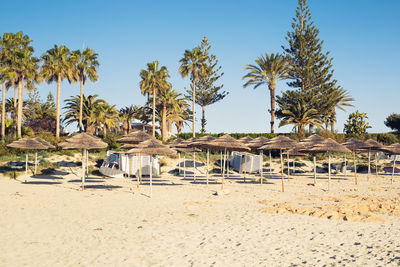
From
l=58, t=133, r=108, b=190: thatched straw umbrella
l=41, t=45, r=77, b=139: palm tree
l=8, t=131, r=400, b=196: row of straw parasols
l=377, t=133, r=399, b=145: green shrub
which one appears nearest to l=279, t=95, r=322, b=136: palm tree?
l=377, t=133, r=399, b=145: green shrub

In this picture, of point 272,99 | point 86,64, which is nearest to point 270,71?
point 272,99

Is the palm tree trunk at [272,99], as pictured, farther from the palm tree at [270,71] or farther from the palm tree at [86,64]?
the palm tree at [86,64]

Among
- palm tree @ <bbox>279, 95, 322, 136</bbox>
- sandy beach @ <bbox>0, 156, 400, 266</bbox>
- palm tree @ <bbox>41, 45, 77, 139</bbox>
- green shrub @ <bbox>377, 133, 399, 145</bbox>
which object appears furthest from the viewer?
palm tree @ <bbox>279, 95, 322, 136</bbox>

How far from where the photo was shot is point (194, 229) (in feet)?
27.0

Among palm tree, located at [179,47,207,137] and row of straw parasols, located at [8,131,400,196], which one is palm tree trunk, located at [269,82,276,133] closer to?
palm tree, located at [179,47,207,137]

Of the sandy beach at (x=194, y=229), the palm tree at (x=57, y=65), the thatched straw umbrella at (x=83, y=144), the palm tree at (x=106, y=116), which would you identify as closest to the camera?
the sandy beach at (x=194, y=229)

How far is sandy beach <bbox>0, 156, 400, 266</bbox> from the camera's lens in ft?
20.1

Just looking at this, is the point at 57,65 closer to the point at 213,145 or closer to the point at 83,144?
the point at 83,144

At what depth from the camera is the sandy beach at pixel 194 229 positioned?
6121 mm

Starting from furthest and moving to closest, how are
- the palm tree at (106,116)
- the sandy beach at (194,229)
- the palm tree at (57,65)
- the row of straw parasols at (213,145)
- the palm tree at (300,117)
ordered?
the palm tree at (300,117) → the palm tree at (106,116) → the palm tree at (57,65) → the row of straw parasols at (213,145) → the sandy beach at (194,229)

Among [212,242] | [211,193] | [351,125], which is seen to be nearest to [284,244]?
[212,242]

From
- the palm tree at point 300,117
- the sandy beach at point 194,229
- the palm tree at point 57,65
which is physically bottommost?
the sandy beach at point 194,229

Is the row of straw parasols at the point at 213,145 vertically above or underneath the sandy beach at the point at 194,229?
above

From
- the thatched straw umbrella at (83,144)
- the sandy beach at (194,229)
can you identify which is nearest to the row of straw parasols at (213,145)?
the thatched straw umbrella at (83,144)
